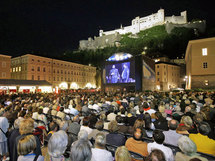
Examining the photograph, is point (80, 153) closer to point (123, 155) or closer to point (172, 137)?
point (123, 155)

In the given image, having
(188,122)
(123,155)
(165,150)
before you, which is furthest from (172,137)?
(123,155)

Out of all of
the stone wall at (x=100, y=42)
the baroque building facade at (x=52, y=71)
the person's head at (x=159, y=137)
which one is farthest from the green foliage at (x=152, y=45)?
the person's head at (x=159, y=137)

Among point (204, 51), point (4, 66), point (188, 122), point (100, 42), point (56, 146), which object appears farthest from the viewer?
point (100, 42)

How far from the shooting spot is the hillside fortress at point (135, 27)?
9341 cm

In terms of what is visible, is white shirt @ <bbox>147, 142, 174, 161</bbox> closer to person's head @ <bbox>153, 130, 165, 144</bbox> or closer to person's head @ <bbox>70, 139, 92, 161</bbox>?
person's head @ <bbox>153, 130, 165, 144</bbox>

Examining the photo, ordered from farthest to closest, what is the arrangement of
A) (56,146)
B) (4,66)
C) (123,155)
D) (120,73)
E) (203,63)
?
(4,66)
(120,73)
(203,63)
(56,146)
(123,155)

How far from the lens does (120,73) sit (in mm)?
32156

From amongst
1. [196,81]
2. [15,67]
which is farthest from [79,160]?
[15,67]

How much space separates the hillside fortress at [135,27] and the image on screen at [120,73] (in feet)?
223

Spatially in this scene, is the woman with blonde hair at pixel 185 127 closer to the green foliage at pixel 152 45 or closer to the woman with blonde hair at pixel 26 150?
the woman with blonde hair at pixel 26 150

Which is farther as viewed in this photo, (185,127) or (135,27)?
(135,27)

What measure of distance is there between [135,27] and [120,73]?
88365 millimetres

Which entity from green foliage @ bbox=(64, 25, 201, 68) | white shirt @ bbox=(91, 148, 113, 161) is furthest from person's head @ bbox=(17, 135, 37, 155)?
green foliage @ bbox=(64, 25, 201, 68)

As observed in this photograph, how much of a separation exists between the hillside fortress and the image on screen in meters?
67.9
